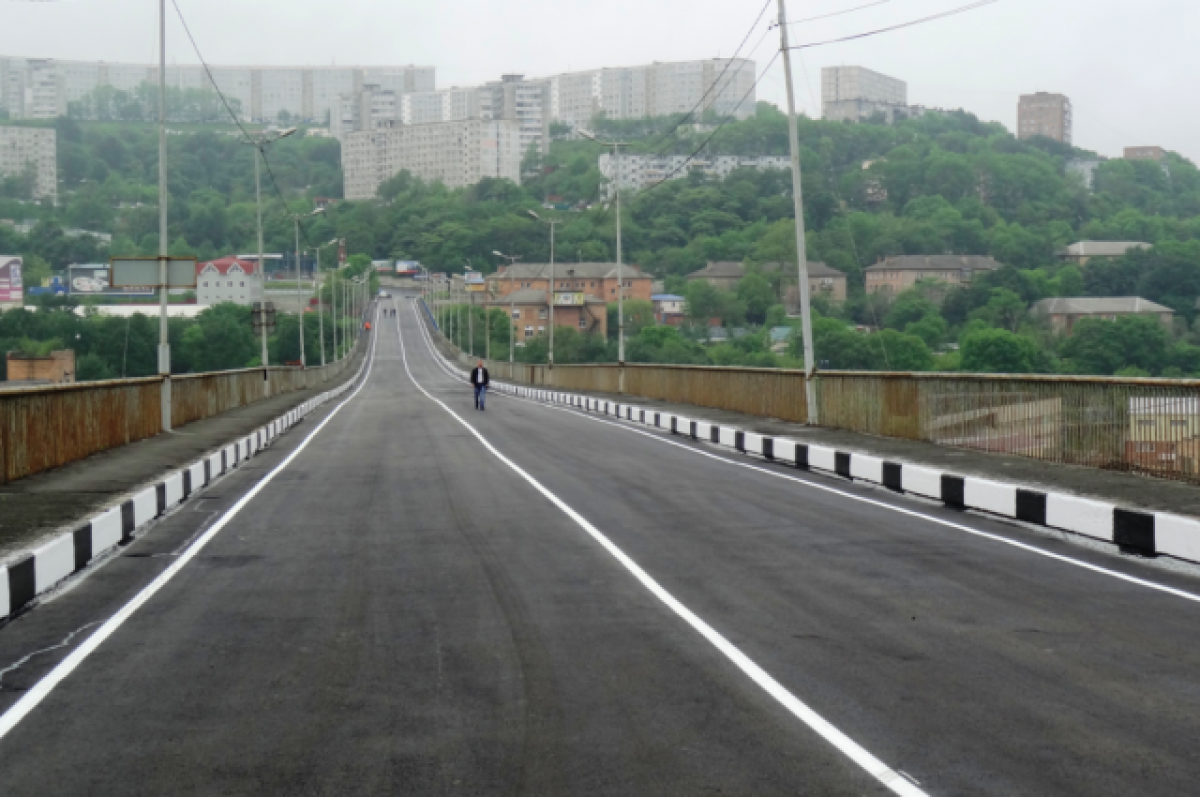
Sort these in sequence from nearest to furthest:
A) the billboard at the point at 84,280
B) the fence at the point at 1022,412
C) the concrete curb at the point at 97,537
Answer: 1. the concrete curb at the point at 97,537
2. the fence at the point at 1022,412
3. the billboard at the point at 84,280

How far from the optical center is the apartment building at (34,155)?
3991 inches

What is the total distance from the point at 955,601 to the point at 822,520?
4.63 metres

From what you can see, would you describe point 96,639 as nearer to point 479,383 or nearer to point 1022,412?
point 1022,412

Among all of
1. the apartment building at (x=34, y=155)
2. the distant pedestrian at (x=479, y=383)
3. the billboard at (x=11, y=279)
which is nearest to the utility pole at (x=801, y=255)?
the distant pedestrian at (x=479, y=383)

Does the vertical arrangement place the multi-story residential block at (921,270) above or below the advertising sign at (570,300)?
below

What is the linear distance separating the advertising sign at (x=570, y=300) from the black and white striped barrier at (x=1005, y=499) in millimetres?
141090

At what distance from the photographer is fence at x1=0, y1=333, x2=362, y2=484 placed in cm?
1659

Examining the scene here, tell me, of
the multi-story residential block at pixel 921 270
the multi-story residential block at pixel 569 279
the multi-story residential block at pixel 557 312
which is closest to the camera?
the multi-story residential block at pixel 921 270

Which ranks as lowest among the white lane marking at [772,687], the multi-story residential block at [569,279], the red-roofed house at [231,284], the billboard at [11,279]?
the white lane marking at [772,687]

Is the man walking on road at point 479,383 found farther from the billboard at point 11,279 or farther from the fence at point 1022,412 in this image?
the billboard at point 11,279

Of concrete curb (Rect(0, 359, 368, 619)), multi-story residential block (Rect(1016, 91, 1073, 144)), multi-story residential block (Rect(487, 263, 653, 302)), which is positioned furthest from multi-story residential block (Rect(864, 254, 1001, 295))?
multi-story residential block (Rect(1016, 91, 1073, 144))

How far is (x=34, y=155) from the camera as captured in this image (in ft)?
413

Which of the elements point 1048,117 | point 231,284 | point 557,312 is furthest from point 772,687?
point 1048,117

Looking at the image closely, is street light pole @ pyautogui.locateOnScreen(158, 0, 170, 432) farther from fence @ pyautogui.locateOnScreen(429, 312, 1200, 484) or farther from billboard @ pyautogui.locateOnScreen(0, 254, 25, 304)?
Result: billboard @ pyautogui.locateOnScreen(0, 254, 25, 304)
